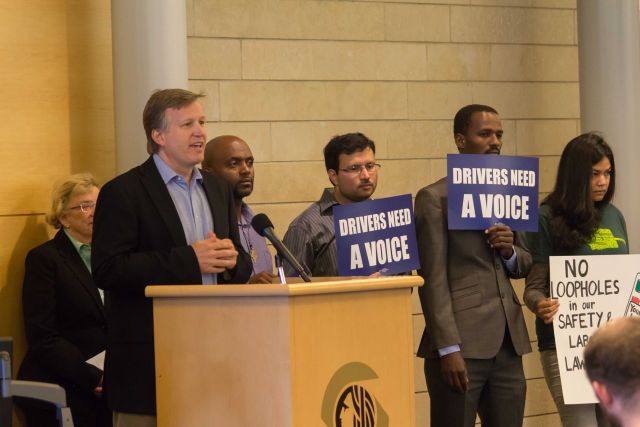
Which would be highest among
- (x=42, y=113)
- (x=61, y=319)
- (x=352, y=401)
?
(x=42, y=113)

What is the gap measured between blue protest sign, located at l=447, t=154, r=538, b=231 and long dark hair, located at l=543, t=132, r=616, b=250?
5.5 inches

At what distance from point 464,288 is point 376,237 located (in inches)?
A: 18.9

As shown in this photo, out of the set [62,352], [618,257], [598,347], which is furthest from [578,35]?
[598,347]

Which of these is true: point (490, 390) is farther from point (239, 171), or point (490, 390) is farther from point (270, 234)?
point (270, 234)

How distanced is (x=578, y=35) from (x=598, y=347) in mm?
4938

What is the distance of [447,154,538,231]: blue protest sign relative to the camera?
4492mm

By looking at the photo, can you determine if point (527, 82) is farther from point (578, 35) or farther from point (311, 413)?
point (311, 413)

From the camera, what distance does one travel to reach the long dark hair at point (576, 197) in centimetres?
466

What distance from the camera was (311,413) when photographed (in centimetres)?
296

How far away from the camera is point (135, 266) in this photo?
3340 mm

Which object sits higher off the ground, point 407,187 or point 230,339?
point 407,187

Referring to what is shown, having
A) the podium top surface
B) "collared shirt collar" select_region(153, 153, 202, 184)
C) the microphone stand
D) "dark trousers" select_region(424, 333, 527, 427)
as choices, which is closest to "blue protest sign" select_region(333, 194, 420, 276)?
"dark trousers" select_region(424, 333, 527, 427)

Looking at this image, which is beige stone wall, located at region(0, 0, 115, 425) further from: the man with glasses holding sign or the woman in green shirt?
the woman in green shirt

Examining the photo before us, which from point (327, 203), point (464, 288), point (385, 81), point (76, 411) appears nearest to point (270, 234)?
point (327, 203)
